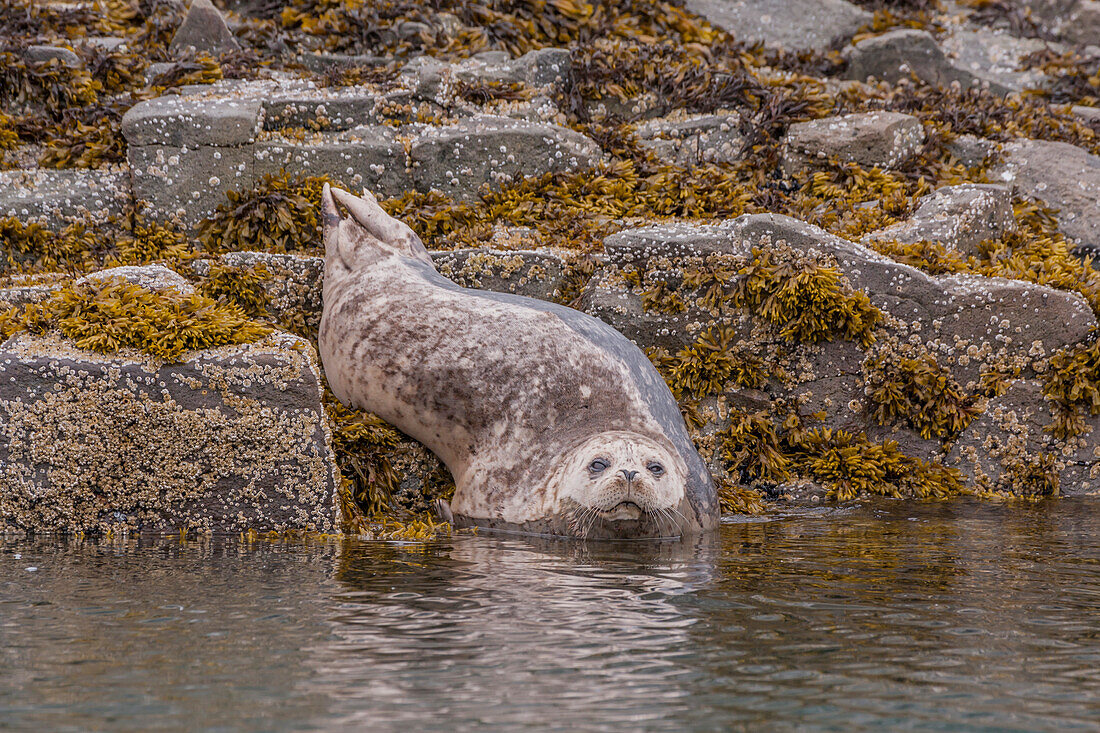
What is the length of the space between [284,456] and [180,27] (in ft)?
20.7

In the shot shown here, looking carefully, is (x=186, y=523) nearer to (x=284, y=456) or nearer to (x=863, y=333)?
(x=284, y=456)

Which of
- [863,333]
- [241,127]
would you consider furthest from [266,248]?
[863,333]

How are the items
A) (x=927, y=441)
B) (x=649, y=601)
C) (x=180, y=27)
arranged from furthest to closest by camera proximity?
(x=180, y=27), (x=927, y=441), (x=649, y=601)

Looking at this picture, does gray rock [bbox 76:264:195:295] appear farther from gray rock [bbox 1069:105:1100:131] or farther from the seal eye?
gray rock [bbox 1069:105:1100:131]

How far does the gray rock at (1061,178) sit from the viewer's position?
28.9 ft

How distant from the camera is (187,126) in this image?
803 cm

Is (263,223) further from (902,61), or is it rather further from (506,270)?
(902,61)

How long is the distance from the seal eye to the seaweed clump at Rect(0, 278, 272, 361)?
207cm

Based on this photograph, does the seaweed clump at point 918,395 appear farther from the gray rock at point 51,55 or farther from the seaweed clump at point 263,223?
the gray rock at point 51,55

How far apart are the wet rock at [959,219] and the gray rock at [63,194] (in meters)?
5.85

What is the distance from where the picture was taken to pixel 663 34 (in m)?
11.5

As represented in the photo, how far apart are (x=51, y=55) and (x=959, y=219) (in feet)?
25.7

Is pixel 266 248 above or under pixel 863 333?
above

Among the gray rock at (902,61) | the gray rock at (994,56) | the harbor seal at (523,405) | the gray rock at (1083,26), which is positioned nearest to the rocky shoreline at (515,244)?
the gray rock at (902,61)
